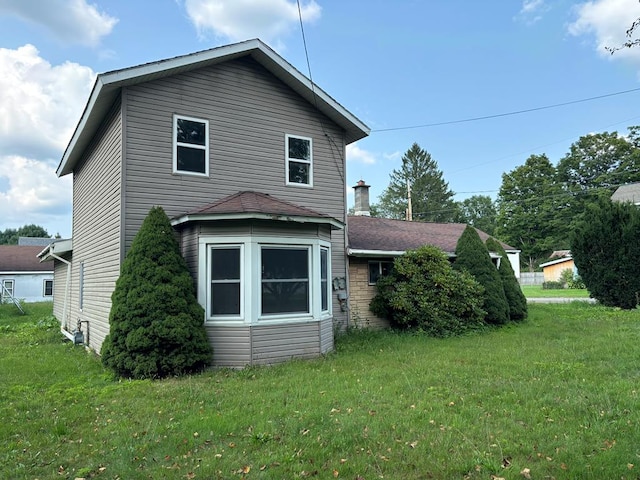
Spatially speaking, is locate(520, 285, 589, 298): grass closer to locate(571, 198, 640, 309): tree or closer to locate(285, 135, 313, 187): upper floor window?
locate(571, 198, 640, 309): tree

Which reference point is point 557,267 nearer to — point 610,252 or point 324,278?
point 610,252

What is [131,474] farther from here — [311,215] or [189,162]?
[189,162]

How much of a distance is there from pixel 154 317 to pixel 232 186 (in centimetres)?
343

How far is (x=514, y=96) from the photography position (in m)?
20.2

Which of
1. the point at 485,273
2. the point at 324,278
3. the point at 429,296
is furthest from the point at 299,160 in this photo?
the point at 485,273

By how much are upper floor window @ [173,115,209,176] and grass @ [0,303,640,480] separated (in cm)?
415

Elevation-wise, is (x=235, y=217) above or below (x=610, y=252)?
above

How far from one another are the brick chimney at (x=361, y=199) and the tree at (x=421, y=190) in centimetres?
3612

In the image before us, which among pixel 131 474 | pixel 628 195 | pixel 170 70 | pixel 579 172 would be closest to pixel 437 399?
pixel 131 474

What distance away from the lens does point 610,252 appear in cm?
1597

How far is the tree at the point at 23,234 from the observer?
67.6 metres

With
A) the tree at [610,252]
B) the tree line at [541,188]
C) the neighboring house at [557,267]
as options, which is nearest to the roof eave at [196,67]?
the tree at [610,252]

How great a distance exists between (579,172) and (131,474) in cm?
5705

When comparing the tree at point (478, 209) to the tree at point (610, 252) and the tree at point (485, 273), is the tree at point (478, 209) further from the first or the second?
the tree at point (485, 273)
